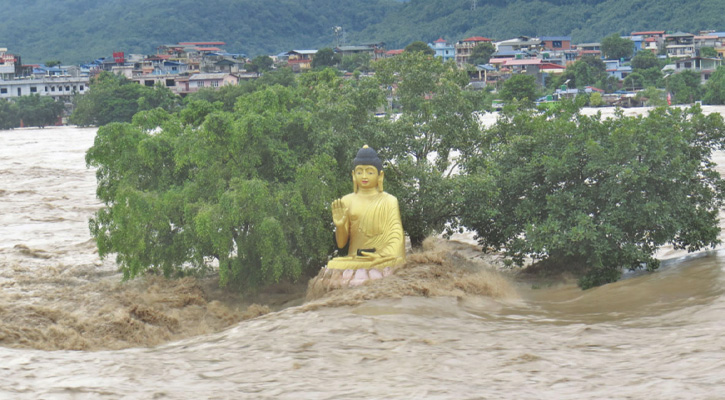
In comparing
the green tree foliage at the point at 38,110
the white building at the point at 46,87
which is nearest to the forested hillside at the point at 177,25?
the white building at the point at 46,87

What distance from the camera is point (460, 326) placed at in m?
11.9

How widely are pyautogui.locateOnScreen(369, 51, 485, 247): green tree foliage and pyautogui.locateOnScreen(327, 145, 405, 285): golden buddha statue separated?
4.76 feet

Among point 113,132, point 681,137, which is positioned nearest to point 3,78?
point 113,132

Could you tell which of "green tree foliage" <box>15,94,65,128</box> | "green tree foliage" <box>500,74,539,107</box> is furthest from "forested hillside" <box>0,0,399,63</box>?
"green tree foliage" <box>500,74,539,107</box>

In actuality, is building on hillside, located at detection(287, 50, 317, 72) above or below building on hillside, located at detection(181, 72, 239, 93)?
above

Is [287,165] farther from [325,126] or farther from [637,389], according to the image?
[637,389]

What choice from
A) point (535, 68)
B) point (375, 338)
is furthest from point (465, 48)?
point (375, 338)

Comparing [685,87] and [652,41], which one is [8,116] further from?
[652,41]

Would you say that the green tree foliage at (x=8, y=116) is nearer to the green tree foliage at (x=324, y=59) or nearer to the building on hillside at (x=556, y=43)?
the green tree foliage at (x=324, y=59)

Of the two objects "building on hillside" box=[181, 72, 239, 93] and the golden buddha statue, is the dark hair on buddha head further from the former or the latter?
"building on hillside" box=[181, 72, 239, 93]

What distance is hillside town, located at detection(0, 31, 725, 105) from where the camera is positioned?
71188 mm

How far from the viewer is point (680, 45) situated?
3408 inches

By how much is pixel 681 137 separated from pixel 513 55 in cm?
7599

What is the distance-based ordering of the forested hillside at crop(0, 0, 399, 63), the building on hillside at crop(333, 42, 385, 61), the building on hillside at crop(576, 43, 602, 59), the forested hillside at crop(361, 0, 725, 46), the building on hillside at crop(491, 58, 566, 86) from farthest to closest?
the forested hillside at crop(0, 0, 399, 63)
the forested hillside at crop(361, 0, 725, 46)
the building on hillside at crop(333, 42, 385, 61)
the building on hillside at crop(576, 43, 602, 59)
the building on hillside at crop(491, 58, 566, 86)
